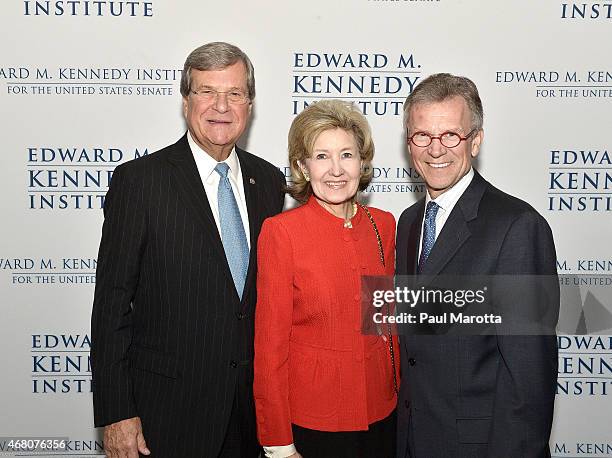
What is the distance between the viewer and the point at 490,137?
3369 millimetres

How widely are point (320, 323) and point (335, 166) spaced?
0.49 m

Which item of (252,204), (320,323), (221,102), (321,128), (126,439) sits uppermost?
(221,102)

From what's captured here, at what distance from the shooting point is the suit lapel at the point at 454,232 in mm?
1974

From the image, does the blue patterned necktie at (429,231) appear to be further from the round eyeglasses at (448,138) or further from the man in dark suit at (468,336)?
the round eyeglasses at (448,138)

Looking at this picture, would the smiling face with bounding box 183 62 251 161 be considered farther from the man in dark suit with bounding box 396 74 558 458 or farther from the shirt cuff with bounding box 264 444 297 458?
the shirt cuff with bounding box 264 444 297 458

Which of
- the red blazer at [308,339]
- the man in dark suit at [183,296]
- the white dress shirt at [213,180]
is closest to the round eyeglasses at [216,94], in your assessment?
the man in dark suit at [183,296]

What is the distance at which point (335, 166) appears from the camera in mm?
2111

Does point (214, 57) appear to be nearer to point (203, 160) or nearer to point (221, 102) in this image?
point (221, 102)

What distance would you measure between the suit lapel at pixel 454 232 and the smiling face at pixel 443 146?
82mm

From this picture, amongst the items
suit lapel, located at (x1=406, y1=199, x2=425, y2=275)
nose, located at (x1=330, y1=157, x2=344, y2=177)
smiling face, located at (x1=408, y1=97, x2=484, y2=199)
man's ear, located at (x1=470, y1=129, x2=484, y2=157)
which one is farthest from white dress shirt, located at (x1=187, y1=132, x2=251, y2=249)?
man's ear, located at (x1=470, y1=129, x2=484, y2=157)

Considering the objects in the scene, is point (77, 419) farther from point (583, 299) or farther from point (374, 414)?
point (583, 299)

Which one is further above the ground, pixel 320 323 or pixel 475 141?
pixel 475 141

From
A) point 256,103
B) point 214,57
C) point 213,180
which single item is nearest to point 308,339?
point 213,180

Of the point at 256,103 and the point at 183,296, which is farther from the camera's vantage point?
the point at 256,103
